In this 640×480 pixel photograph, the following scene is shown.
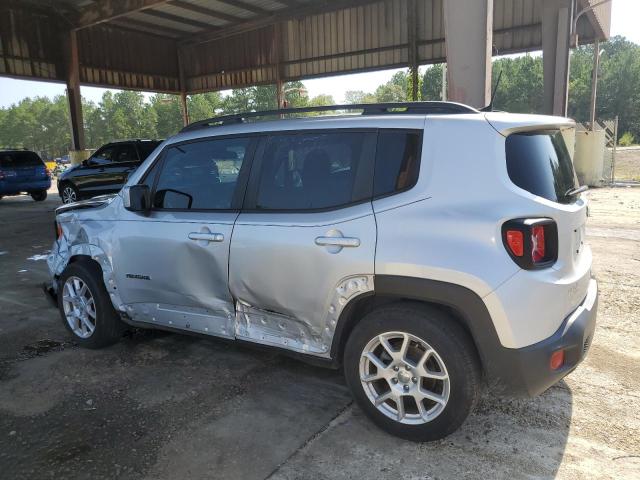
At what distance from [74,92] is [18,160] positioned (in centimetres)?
383

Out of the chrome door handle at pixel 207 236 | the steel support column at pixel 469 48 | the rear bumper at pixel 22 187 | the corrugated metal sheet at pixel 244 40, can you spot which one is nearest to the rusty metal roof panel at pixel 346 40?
the corrugated metal sheet at pixel 244 40

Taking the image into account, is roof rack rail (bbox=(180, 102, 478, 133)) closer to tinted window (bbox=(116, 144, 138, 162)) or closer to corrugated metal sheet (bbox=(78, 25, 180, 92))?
tinted window (bbox=(116, 144, 138, 162))

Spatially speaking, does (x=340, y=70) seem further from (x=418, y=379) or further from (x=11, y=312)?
(x=418, y=379)

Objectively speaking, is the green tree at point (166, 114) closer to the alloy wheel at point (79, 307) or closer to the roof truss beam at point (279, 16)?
the roof truss beam at point (279, 16)

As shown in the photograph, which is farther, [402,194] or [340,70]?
[340,70]

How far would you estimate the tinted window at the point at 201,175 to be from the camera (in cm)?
342

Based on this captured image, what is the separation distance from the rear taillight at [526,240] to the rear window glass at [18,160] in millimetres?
17221

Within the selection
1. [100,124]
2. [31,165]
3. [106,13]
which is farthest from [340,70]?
[100,124]

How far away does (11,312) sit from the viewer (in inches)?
208

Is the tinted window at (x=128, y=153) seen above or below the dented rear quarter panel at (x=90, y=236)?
above

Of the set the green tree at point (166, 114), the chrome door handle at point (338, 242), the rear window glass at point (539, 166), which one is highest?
the green tree at point (166, 114)

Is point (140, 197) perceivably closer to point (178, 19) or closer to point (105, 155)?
point (105, 155)

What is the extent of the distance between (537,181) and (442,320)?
859 mm

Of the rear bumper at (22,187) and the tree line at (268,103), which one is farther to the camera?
the tree line at (268,103)
